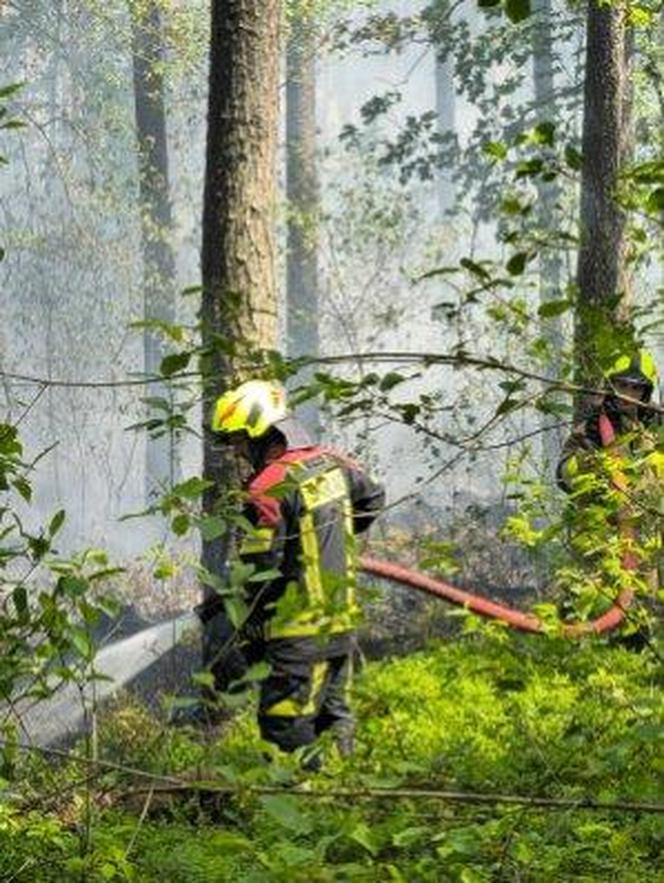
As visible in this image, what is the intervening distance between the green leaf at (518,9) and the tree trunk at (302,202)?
68.5 ft

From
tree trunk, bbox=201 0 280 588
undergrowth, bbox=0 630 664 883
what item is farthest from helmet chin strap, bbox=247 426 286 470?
tree trunk, bbox=201 0 280 588

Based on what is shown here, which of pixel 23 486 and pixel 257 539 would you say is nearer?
pixel 23 486

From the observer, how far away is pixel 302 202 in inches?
1030

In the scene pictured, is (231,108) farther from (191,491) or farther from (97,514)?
(97,514)

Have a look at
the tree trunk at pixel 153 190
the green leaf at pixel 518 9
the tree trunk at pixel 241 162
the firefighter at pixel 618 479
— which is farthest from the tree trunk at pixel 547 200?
the green leaf at pixel 518 9

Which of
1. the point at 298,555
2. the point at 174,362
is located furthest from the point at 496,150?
the point at 298,555

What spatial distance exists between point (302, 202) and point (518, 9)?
78.8 ft

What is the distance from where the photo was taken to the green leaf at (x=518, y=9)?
2410mm

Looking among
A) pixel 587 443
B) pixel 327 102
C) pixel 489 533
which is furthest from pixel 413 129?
pixel 327 102

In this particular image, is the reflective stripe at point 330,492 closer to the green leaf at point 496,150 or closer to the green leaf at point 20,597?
the green leaf at point 20,597

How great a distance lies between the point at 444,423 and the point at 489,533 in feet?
49.0

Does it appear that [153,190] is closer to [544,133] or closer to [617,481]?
[617,481]

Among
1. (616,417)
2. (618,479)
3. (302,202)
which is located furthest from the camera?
(302,202)

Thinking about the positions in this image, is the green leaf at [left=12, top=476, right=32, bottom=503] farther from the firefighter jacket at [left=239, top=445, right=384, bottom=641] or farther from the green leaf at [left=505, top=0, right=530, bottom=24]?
the green leaf at [left=505, top=0, right=530, bottom=24]
